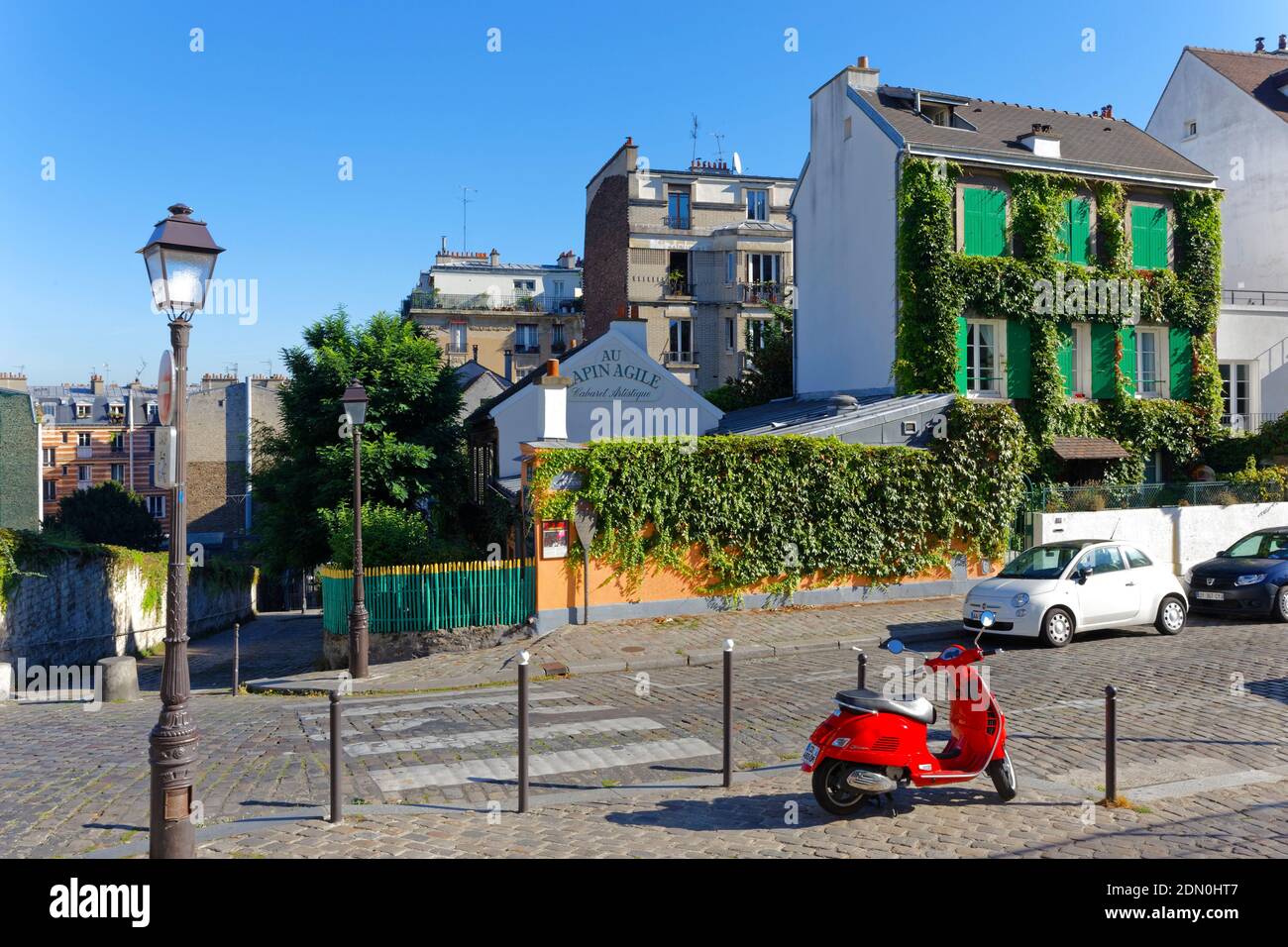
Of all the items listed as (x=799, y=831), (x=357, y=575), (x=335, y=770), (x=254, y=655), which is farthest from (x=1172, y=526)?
(x=254, y=655)

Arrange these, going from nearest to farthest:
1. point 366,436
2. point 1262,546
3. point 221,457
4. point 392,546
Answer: point 1262,546, point 392,546, point 366,436, point 221,457

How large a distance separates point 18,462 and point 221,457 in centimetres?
2450

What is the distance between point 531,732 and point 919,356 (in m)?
16.5

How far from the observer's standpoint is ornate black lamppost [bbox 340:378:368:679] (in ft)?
47.6

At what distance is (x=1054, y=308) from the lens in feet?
79.6

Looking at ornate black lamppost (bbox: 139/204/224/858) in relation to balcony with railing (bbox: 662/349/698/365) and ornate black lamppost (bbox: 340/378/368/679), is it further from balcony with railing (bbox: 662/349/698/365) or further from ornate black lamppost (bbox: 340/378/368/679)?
balcony with railing (bbox: 662/349/698/365)

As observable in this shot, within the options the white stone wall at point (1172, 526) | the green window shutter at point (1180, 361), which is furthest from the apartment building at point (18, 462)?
the green window shutter at point (1180, 361)

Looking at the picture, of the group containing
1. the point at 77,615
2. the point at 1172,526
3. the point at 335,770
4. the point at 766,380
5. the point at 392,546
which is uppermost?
the point at 766,380

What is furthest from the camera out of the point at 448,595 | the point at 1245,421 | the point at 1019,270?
the point at 1245,421

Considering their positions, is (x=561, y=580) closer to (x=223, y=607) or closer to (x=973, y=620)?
(x=973, y=620)

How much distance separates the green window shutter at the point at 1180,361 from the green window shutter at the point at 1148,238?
187 cm

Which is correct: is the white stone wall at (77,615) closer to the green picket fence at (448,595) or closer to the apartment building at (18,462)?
the apartment building at (18,462)

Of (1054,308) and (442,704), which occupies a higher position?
(1054,308)

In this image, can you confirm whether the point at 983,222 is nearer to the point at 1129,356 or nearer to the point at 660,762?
the point at 1129,356
